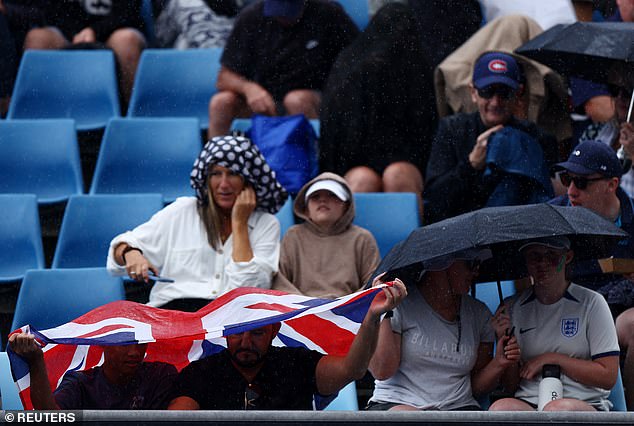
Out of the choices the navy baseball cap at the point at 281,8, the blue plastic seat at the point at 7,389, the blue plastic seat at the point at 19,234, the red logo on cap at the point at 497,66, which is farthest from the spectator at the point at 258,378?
the navy baseball cap at the point at 281,8

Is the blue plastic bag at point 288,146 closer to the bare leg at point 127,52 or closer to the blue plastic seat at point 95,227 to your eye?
the blue plastic seat at point 95,227

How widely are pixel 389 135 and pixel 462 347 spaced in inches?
88.3

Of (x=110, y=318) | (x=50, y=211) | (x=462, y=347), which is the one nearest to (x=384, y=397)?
(x=462, y=347)

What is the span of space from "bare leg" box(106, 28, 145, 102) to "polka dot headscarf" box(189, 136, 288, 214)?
2.31 meters

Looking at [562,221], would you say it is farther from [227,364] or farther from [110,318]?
[110,318]

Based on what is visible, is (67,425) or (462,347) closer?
(67,425)

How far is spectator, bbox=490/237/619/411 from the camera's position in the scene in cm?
513

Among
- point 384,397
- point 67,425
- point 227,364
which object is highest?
point 67,425

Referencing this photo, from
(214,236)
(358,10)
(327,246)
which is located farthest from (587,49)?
(358,10)

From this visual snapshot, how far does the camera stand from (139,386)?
4.75m

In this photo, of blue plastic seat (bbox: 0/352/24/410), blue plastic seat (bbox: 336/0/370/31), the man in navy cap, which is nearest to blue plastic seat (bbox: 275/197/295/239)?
the man in navy cap

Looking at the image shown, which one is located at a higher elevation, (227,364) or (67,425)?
(67,425)

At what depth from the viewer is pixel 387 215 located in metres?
6.83

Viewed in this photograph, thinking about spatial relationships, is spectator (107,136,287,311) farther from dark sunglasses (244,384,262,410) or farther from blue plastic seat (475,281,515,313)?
dark sunglasses (244,384,262,410)
